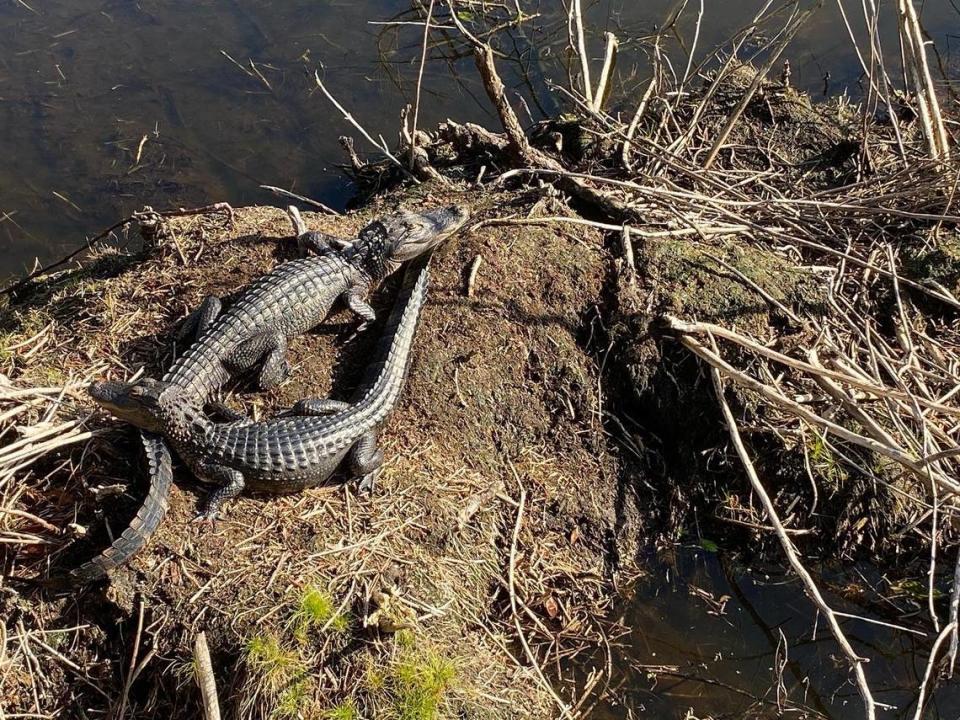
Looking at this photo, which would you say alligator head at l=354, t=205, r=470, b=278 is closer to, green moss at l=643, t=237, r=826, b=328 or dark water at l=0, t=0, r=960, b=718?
green moss at l=643, t=237, r=826, b=328

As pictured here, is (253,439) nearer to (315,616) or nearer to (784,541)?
(315,616)

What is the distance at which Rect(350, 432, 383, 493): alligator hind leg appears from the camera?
3.98 meters

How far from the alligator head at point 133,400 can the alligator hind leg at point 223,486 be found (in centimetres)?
37

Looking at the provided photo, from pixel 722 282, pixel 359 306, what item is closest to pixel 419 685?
pixel 359 306

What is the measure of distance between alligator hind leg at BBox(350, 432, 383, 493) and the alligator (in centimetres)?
70

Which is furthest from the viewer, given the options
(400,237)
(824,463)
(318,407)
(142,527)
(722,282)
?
(400,237)

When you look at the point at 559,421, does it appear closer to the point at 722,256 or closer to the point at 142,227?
the point at 722,256

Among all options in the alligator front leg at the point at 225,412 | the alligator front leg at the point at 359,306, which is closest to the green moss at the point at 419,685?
the alligator front leg at the point at 225,412

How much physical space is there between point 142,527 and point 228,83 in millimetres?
6030

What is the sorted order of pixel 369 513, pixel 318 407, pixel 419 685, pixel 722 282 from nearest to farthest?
1. pixel 419 685
2. pixel 369 513
3. pixel 318 407
4. pixel 722 282

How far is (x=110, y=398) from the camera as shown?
148 inches

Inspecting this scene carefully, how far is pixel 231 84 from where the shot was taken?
26.6ft

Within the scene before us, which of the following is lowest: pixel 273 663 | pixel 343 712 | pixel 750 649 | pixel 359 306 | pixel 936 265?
pixel 750 649

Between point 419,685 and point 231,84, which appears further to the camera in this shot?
point 231,84
